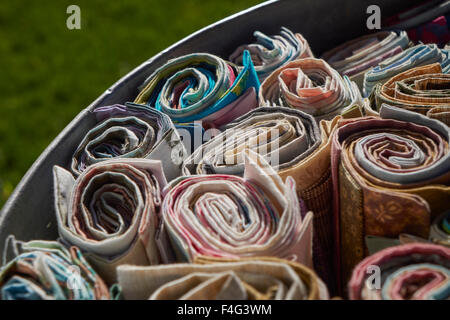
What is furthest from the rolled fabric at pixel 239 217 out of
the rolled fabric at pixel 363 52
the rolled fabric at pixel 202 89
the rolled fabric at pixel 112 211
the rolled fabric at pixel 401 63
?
the rolled fabric at pixel 363 52

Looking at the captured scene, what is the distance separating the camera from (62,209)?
3.13 ft

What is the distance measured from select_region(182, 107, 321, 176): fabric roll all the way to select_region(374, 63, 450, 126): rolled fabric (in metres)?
0.17

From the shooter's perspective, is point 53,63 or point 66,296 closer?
point 66,296

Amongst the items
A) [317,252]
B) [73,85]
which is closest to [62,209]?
[317,252]

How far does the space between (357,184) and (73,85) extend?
1873 mm

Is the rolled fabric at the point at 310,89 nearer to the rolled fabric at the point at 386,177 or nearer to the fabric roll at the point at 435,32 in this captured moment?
the rolled fabric at the point at 386,177

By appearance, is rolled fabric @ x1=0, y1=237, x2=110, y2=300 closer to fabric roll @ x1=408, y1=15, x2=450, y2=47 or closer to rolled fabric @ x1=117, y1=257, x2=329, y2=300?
rolled fabric @ x1=117, y1=257, x2=329, y2=300

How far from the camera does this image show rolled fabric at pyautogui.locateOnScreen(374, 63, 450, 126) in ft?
3.41

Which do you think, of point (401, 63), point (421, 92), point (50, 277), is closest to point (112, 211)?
point (50, 277)

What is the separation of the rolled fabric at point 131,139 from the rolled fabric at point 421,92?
1.38ft

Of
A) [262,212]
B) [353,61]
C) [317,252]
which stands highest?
[353,61]

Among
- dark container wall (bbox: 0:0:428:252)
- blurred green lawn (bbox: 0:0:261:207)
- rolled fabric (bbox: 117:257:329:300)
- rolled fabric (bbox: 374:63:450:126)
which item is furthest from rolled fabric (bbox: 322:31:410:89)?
blurred green lawn (bbox: 0:0:261:207)

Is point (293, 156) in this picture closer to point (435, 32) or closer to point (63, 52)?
point (435, 32)

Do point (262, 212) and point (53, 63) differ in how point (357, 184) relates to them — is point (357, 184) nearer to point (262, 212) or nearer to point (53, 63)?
point (262, 212)
